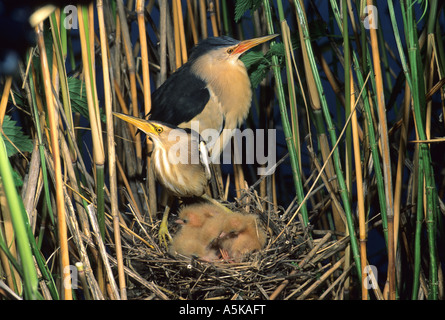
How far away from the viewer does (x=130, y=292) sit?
1286 mm

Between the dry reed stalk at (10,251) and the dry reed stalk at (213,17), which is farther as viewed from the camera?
the dry reed stalk at (213,17)

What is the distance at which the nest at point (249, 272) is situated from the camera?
48.0 inches

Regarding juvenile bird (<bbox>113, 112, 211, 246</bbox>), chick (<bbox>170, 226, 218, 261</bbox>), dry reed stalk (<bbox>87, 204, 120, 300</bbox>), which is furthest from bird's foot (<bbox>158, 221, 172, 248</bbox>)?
dry reed stalk (<bbox>87, 204, 120, 300</bbox>)

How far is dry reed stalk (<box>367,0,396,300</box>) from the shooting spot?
0.97m

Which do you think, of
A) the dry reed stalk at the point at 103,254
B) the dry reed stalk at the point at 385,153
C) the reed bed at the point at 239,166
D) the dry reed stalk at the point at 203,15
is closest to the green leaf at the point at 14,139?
the reed bed at the point at 239,166

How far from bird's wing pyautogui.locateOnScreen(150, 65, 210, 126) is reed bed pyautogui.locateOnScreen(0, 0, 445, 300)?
6 centimetres

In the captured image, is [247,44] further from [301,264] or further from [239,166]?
[301,264]

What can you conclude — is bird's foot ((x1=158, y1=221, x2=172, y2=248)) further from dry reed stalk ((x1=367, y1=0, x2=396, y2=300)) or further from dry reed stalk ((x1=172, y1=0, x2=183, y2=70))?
dry reed stalk ((x1=367, y1=0, x2=396, y2=300))

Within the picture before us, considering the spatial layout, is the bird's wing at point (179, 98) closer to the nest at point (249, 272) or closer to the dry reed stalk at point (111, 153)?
the nest at point (249, 272)

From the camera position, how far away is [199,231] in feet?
4.49

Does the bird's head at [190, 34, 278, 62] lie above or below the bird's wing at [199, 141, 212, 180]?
above

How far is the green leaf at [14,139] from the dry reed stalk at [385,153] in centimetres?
73

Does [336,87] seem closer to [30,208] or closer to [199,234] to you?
[199,234]

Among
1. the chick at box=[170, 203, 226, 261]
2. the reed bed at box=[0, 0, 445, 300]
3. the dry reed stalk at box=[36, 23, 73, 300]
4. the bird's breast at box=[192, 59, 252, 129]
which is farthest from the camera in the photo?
the bird's breast at box=[192, 59, 252, 129]
